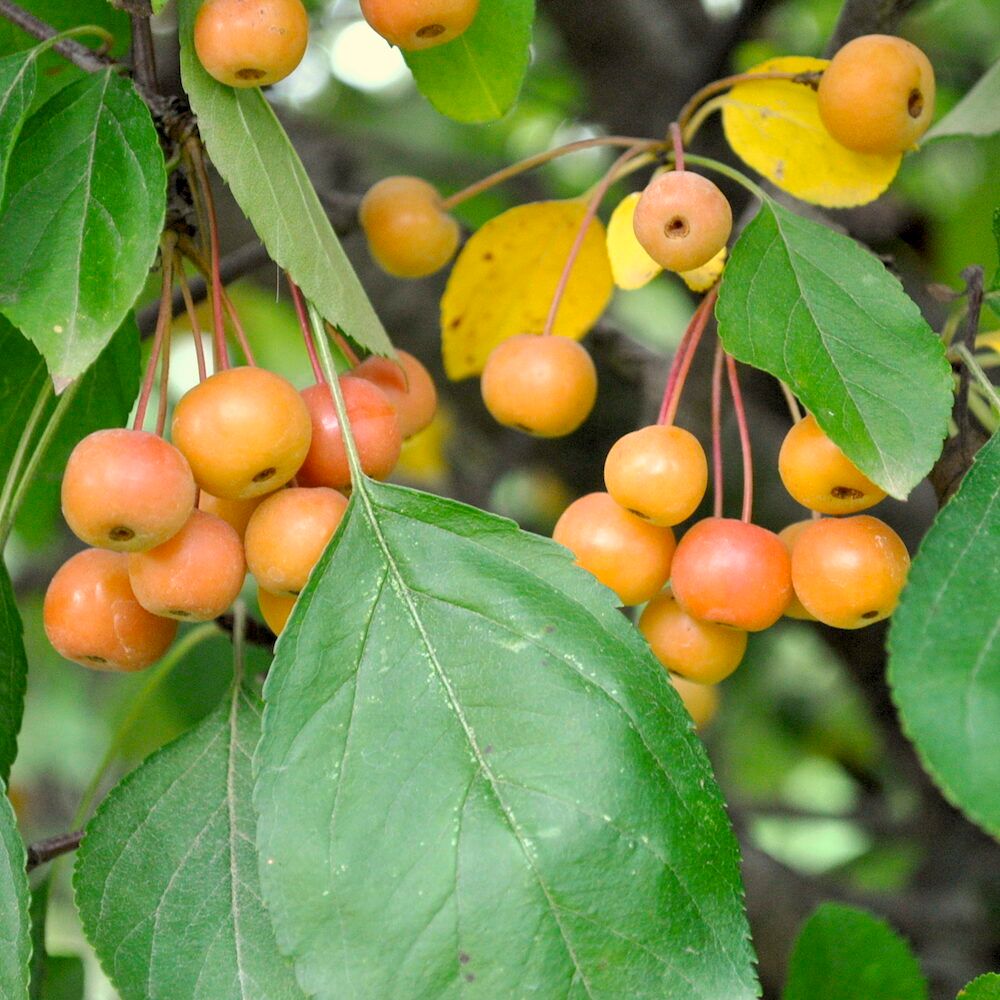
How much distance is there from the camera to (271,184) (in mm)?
839

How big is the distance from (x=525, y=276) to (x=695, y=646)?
19.7 inches

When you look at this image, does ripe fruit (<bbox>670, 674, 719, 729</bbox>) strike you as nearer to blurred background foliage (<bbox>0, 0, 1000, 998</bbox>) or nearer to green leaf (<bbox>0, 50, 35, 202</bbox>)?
blurred background foliage (<bbox>0, 0, 1000, 998</bbox>)

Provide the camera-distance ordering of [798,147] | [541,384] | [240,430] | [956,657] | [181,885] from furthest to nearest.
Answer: [798,147] → [541,384] → [181,885] → [240,430] → [956,657]

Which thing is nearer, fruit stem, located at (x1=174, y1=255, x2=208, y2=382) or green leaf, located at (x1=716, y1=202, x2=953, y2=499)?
green leaf, located at (x1=716, y1=202, x2=953, y2=499)

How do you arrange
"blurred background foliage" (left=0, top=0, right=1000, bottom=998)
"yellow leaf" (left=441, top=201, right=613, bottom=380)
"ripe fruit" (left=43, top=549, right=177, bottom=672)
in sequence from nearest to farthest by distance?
"ripe fruit" (left=43, top=549, right=177, bottom=672) < "yellow leaf" (left=441, top=201, right=613, bottom=380) < "blurred background foliage" (left=0, top=0, right=1000, bottom=998)

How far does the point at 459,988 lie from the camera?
70 centimetres

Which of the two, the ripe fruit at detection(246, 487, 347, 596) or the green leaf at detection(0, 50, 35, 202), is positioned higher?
the green leaf at detection(0, 50, 35, 202)

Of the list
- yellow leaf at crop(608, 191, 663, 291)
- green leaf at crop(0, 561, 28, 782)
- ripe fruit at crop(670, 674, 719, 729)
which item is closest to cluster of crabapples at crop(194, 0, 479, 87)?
yellow leaf at crop(608, 191, 663, 291)

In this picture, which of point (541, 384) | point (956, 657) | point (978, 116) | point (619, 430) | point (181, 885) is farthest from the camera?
point (619, 430)

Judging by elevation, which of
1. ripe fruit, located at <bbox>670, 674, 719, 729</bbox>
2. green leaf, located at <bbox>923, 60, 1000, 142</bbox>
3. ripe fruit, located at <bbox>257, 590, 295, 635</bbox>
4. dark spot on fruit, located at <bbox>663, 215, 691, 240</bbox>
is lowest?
ripe fruit, located at <bbox>670, 674, 719, 729</bbox>

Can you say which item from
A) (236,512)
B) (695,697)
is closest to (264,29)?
(236,512)

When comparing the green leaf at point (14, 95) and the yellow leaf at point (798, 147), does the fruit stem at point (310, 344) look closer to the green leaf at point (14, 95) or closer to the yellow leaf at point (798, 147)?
the green leaf at point (14, 95)

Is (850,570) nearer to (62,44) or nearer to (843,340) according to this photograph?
(843,340)

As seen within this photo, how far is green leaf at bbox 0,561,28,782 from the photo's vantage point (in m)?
0.98
